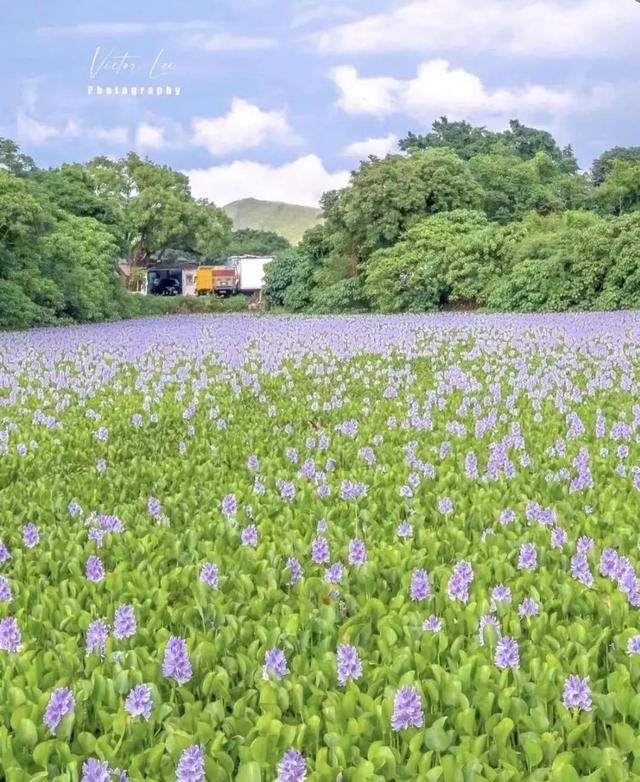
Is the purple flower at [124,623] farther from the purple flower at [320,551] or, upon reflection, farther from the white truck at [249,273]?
the white truck at [249,273]

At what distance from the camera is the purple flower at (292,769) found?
5.54 ft

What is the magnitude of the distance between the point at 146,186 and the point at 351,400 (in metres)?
42.0

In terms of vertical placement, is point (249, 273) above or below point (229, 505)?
above

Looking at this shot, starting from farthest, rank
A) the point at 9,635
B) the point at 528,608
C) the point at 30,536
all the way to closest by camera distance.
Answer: the point at 30,536
the point at 528,608
the point at 9,635

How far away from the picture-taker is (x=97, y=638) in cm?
242

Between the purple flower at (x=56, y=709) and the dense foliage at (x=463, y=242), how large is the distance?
22.7m

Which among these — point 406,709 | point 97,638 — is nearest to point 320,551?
point 97,638

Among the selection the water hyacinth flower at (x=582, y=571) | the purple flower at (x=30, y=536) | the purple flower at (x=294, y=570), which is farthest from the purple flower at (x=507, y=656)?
the purple flower at (x=30, y=536)

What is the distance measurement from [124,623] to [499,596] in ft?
3.50

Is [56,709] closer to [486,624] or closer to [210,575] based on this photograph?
[210,575]

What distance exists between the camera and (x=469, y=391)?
24.6 feet

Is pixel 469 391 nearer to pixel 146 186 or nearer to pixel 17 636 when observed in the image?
pixel 17 636

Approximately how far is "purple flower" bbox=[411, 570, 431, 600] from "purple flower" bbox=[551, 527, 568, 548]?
0.68m

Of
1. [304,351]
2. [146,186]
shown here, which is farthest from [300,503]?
[146,186]
